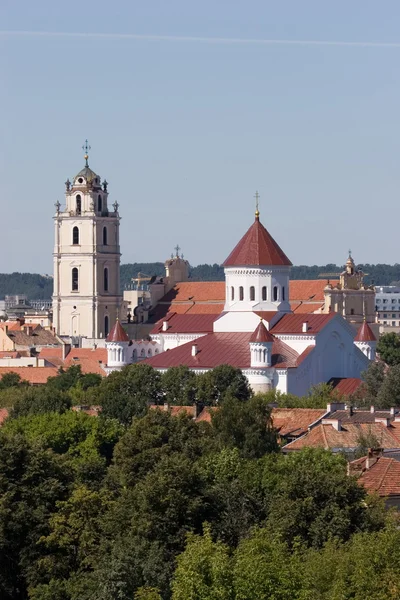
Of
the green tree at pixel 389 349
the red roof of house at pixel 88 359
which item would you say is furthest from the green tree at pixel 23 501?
the green tree at pixel 389 349

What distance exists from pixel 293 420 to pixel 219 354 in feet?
105

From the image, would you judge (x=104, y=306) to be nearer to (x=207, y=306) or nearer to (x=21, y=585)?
(x=207, y=306)

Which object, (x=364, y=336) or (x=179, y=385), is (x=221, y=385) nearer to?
(x=179, y=385)

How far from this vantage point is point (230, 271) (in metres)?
108

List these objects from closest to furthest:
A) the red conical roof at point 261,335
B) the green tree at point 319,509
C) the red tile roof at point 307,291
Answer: the green tree at point 319,509, the red conical roof at point 261,335, the red tile roof at point 307,291

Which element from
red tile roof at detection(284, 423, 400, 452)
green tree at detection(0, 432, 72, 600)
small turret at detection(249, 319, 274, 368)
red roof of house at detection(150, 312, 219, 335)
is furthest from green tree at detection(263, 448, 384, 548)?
red roof of house at detection(150, 312, 219, 335)

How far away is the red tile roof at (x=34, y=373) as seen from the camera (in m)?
104

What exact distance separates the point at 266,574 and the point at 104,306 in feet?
320

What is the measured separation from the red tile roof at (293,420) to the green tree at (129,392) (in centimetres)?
534

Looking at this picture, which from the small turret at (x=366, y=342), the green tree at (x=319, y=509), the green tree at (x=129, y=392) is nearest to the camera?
the green tree at (x=319, y=509)

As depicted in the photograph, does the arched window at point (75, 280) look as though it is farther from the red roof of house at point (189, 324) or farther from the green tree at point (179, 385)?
the green tree at point (179, 385)

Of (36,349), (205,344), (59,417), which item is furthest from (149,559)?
(36,349)

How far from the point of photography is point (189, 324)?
112812 millimetres

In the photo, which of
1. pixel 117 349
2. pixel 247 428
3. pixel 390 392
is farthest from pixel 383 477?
pixel 117 349
